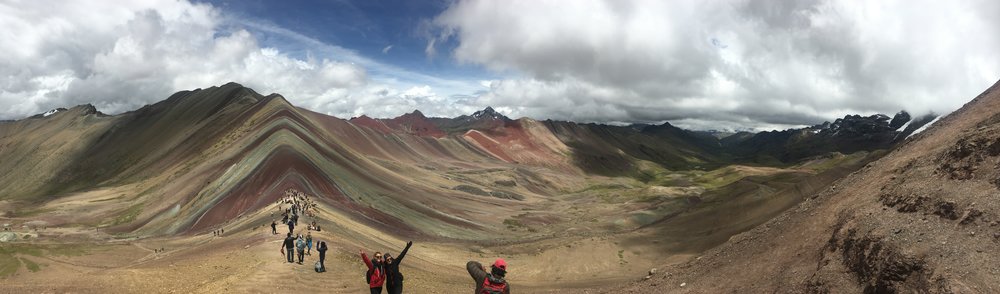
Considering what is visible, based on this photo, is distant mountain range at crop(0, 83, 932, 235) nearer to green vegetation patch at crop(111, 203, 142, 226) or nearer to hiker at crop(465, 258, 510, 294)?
green vegetation patch at crop(111, 203, 142, 226)

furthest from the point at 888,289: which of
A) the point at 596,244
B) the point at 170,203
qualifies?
the point at 170,203

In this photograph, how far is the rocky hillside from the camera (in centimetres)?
1499

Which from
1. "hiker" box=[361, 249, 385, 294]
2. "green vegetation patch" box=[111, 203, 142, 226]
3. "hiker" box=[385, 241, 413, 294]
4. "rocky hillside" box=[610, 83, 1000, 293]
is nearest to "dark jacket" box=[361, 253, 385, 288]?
"hiker" box=[361, 249, 385, 294]

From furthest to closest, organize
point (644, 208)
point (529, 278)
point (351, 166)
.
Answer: point (644, 208), point (351, 166), point (529, 278)

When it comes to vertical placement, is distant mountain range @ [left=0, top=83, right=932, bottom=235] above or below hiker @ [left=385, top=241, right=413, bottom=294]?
above

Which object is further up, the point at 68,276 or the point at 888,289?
the point at 68,276

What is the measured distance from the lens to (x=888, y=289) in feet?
50.4

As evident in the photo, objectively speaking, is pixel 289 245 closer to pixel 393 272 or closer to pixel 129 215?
pixel 393 272

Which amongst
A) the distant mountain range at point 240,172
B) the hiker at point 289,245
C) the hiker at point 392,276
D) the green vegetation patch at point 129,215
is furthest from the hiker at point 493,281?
the green vegetation patch at point 129,215

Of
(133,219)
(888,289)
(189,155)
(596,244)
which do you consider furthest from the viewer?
(189,155)

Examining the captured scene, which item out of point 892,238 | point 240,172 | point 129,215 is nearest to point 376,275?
point 892,238

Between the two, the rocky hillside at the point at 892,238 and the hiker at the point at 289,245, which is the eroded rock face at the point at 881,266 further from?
the hiker at the point at 289,245

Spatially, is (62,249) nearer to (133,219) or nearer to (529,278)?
(529,278)

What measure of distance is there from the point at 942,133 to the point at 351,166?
9387cm
